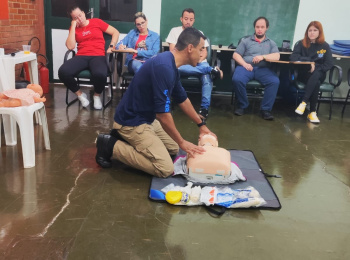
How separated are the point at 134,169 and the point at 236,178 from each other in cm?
83

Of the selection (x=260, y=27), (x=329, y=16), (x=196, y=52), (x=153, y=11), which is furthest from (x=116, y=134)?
(x=329, y=16)

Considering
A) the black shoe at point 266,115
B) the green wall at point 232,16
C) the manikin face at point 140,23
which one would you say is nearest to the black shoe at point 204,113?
the black shoe at point 266,115

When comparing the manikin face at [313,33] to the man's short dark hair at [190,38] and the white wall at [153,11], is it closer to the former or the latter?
the white wall at [153,11]

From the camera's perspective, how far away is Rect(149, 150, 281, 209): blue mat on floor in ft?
7.86

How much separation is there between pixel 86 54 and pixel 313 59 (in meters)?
3.01

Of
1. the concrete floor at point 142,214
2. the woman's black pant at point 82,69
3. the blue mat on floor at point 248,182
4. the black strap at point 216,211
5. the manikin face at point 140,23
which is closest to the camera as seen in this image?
the concrete floor at point 142,214

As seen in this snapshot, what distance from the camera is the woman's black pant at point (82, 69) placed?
431cm

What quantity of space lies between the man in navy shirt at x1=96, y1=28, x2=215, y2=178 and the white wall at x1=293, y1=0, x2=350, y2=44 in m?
3.34

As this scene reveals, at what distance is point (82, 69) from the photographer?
439 centimetres

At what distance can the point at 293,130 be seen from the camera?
13.5 feet

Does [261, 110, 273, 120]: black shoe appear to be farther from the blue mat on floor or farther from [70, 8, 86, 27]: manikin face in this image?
[70, 8, 86, 27]: manikin face

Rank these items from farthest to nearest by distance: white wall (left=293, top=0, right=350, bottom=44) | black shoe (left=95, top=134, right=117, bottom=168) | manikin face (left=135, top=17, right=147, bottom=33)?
white wall (left=293, top=0, right=350, bottom=44)
manikin face (left=135, top=17, right=147, bottom=33)
black shoe (left=95, top=134, right=117, bottom=168)

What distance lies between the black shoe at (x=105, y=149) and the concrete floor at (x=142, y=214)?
64mm

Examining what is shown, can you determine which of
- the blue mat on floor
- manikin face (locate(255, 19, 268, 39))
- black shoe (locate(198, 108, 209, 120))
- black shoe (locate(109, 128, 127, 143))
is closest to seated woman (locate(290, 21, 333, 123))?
manikin face (locate(255, 19, 268, 39))
